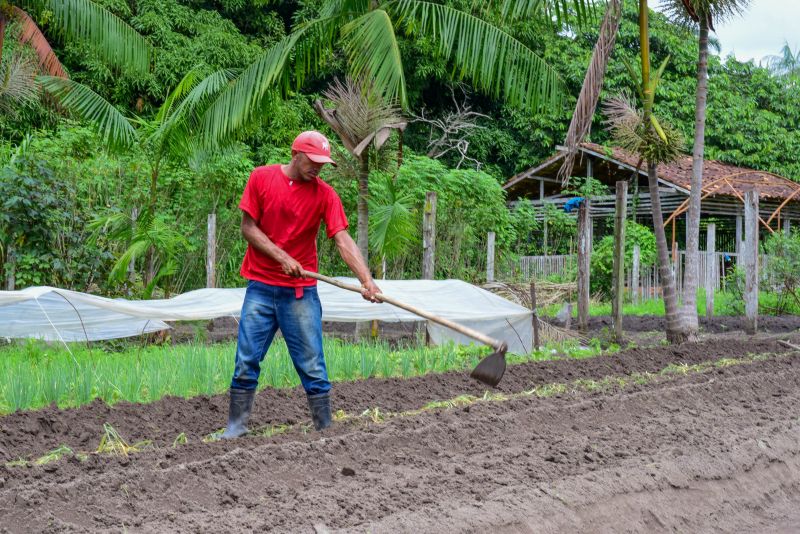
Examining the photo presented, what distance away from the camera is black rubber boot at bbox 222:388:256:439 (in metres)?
4.99

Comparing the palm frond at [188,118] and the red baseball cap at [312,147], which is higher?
the palm frond at [188,118]

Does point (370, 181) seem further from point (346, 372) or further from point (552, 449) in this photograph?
point (552, 449)

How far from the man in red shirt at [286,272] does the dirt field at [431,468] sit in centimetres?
32

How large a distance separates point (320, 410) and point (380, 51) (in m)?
4.79

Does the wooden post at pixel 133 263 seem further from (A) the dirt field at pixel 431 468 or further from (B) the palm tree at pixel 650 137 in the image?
(B) the palm tree at pixel 650 137

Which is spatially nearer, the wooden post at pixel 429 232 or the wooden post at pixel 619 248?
the wooden post at pixel 619 248

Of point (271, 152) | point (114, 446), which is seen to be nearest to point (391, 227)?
point (114, 446)

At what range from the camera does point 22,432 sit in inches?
192

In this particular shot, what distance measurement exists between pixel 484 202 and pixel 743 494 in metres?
10.3

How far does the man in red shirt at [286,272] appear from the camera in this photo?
16.3 ft

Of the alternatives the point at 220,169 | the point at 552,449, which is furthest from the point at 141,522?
the point at 220,169

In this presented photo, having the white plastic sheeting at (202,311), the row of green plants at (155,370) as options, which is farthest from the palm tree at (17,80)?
the white plastic sheeting at (202,311)

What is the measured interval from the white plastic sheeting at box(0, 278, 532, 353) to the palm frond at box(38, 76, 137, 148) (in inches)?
113

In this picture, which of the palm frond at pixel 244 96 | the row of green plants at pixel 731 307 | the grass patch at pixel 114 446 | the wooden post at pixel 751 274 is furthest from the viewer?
the row of green plants at pixel 731 307
